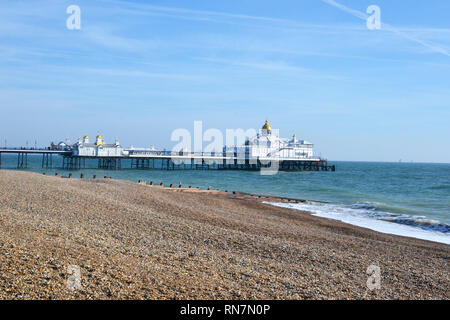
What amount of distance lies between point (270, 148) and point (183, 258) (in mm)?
66102

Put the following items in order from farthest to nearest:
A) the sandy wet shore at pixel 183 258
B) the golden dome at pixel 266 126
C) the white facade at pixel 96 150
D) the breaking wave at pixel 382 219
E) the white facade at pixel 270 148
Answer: the golden dome at pixel 266 126
the white facade at pixel 270 148
the white facade at pixel 96 150
the breaking wave at pixel 382 219
the sandy wet shore at pixel 183 258

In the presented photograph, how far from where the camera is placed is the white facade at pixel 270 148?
71.7m

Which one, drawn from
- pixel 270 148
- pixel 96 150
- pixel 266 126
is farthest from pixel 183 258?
pixel 266 126

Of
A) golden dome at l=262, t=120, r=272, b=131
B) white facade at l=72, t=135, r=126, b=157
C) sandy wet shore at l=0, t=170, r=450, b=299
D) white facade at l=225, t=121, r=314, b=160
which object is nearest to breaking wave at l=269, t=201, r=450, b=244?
sandy wet shore at l=0, t=170, r=450, b=299

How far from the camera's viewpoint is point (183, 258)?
7613 millimetres

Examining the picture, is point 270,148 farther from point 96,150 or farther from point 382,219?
point 382,219

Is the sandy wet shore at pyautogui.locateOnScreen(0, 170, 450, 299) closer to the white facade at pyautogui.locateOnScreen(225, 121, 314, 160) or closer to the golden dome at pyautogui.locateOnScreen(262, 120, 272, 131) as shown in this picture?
the white facade at pyautogui.locateOnScreen(225, 121, 314, 160)

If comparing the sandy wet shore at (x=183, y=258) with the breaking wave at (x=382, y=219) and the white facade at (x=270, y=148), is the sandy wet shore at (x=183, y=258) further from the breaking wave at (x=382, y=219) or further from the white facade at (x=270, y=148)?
the white facade at (x=270, y=148)

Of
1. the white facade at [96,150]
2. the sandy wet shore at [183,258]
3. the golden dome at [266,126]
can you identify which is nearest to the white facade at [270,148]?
the golden dome at [266,126]

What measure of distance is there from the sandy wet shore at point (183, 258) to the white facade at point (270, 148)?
5753 centimetres
